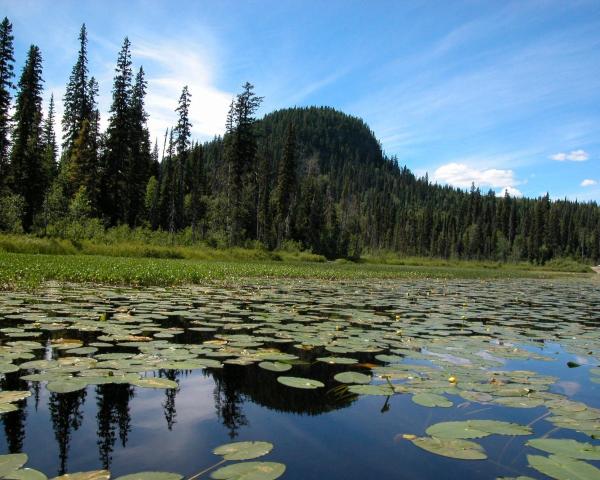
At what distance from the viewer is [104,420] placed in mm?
2928

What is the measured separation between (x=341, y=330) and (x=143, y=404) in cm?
394

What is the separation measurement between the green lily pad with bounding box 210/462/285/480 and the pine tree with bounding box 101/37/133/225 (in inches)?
1622

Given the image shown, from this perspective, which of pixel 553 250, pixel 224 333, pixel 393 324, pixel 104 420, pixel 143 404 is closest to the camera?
pixel 104 420

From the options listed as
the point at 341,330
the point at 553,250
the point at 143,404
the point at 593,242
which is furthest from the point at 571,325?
the point at 593,242

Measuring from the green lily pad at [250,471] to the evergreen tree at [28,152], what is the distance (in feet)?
128

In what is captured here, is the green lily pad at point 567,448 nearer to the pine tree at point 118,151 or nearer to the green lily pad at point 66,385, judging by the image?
the green lily pad at point 66,385

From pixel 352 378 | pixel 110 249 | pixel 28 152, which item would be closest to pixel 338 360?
pixel 352 378

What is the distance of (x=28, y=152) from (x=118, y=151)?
297 inches

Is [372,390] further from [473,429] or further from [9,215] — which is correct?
[9,215]

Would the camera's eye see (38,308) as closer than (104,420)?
No

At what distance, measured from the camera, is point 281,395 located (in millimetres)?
3691

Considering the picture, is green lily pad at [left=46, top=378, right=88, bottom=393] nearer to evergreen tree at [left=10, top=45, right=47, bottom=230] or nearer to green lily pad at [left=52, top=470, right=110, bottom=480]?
green lily pad at [left=52, top=470, right=110, bottom=480]

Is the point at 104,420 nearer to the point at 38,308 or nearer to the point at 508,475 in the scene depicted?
the point at 508,475

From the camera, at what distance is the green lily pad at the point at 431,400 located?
343cm
